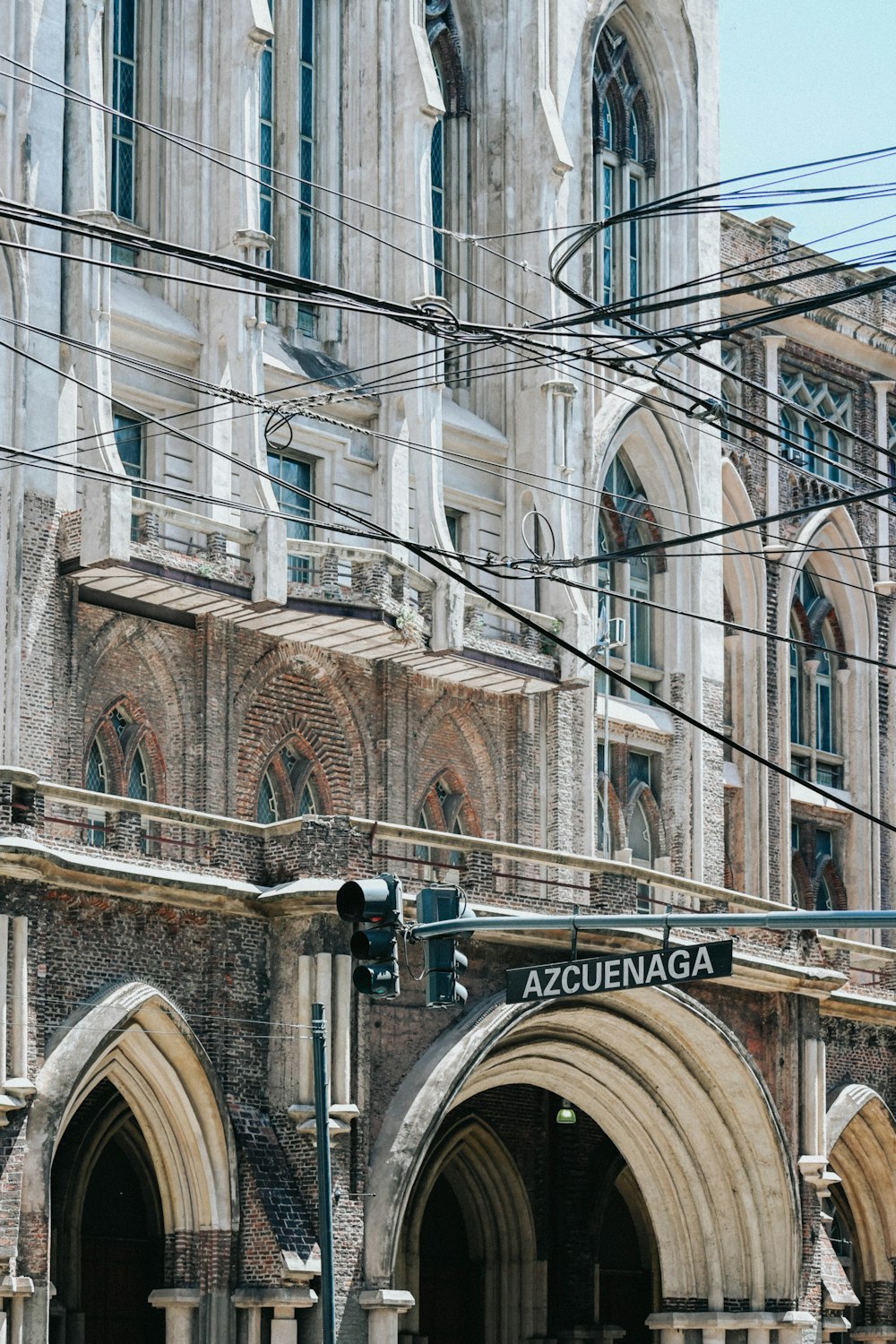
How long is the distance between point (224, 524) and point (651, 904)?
24.5 feet

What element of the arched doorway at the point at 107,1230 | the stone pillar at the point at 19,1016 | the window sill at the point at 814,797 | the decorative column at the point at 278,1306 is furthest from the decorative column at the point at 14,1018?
the window sill at the point at 814,797

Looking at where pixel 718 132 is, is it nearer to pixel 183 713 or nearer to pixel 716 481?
pixel 716 481

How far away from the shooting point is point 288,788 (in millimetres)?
36062

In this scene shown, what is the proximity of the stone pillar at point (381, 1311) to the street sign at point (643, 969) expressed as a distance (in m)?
8.49

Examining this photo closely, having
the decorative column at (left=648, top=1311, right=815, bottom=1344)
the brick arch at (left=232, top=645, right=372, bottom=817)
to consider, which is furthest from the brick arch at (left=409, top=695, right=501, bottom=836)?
the decorative column at (left=648, top=1311, right=815, bottom=1344)

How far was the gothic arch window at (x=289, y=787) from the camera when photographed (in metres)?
35.8

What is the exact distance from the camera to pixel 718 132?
44.5 metres

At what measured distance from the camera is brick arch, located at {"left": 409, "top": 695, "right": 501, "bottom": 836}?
37.8 m

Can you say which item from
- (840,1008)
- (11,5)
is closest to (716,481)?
(840,1008)

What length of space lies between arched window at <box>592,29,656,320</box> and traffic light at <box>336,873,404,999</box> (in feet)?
73.9

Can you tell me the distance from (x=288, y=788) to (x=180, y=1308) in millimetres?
7856

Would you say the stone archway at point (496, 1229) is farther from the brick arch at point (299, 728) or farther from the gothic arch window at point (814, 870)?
the gothic arch window at point (814, 870)

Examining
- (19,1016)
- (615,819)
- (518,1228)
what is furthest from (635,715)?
(19,1016)

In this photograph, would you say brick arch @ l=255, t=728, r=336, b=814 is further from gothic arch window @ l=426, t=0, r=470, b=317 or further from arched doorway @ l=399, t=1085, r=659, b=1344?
gothic arch window @ l=426, t=0, r=470, b=317
